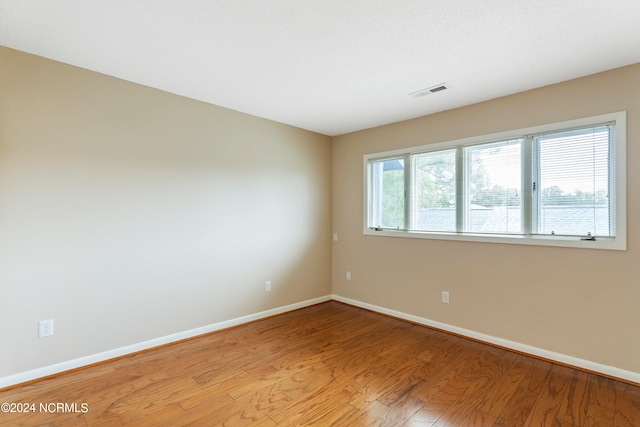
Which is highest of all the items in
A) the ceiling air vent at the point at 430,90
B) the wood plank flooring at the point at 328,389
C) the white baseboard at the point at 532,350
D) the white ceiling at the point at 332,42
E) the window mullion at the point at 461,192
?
the white ceiling at the point at 332,42

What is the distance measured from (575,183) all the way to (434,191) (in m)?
1.31

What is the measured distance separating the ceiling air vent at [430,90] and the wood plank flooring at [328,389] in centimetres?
252

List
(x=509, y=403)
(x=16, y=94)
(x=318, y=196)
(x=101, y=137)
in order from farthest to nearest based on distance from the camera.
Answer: (x=318, y=196)
(x=101, y=137)
(x=16, y=94)
(x=509, y=403)

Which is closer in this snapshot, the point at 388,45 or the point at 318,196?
the point at 388,45

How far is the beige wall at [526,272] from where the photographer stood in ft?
7.80

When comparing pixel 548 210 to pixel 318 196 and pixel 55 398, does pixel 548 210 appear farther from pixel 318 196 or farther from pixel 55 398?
pixel 55 398

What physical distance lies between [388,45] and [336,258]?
10.3 ft

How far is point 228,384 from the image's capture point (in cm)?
233

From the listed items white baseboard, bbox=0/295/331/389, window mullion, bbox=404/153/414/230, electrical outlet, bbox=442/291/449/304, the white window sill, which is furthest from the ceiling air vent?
white baseboard, bbox=0/295/331/389

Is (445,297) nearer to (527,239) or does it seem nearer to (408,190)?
(527,239)

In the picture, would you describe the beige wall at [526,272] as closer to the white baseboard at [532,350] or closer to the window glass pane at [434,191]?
the white baseboard at [532,350]

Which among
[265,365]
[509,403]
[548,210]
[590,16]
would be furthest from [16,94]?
[548,210]

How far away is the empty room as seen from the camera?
1.96m

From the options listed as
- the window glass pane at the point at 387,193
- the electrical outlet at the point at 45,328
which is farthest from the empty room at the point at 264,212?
the window glass pane at the point at 387,193
